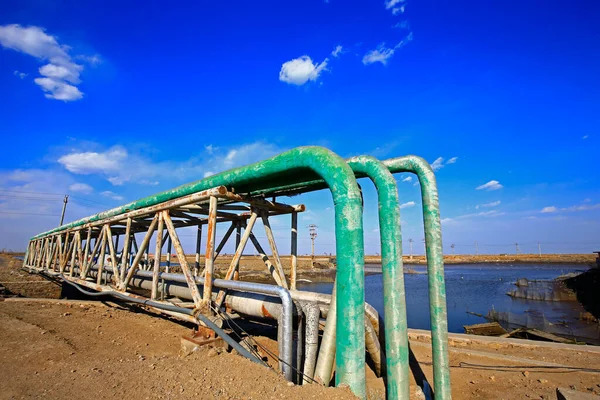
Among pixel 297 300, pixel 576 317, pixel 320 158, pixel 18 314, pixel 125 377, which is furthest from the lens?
pixel 576 317

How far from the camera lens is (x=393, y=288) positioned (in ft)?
11.3

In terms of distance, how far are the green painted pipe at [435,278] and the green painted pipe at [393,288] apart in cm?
44

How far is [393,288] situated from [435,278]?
67 cm

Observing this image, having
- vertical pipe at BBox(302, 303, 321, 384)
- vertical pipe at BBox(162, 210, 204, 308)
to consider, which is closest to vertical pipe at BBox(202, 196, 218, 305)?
vertical pipe at BBox(162, 210, 204, 308)

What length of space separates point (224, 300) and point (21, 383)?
2.78 m

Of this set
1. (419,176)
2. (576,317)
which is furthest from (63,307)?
(576,317)

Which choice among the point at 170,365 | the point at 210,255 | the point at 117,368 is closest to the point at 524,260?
the point at 210,255

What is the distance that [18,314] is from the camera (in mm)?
7848

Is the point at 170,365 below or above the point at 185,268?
below

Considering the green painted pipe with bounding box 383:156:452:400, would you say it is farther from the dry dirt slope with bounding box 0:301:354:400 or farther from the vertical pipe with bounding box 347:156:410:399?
the dry dirt slope with bounding box 0:301:354:400

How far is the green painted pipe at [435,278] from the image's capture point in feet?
11.9

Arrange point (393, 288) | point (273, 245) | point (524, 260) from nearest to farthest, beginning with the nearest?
point (393, 288) → point (273, 245) → point (524, 260)

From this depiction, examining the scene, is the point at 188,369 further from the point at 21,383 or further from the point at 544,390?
the point at 544,390

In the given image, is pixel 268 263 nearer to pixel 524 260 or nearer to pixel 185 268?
pixel 185 268
